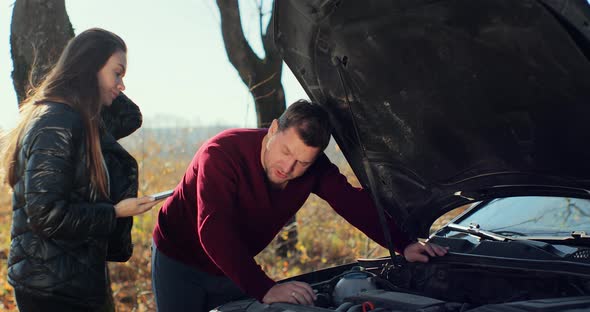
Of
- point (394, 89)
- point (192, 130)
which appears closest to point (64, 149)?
point (394, 89)

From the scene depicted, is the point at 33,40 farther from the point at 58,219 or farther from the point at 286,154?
the point at 286,154

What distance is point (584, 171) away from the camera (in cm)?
277

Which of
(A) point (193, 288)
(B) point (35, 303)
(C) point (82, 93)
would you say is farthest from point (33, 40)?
(A) point (193, 288)

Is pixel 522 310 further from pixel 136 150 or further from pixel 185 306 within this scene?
pixel 136 150

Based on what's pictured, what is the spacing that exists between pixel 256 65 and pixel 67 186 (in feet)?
14.2

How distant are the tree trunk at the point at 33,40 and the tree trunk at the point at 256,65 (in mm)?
2268


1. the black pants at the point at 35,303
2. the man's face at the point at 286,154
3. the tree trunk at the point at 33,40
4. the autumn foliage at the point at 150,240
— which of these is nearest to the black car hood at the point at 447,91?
the man's face at the point at 286,154

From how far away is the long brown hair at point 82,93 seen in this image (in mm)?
2990

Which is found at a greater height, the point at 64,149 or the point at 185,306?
the point at 64,149

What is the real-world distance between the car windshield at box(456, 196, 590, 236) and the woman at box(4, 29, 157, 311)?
5.84ft

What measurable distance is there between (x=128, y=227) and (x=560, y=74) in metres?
2.23

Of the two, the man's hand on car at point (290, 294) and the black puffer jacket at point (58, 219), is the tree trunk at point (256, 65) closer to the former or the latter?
the black puffer jacket at point (58, 219)

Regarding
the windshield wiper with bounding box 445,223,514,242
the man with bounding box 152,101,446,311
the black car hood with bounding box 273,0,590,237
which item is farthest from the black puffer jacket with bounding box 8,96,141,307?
the windshield wiper with bounding box 445,223,514,242

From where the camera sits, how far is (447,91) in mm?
2844
